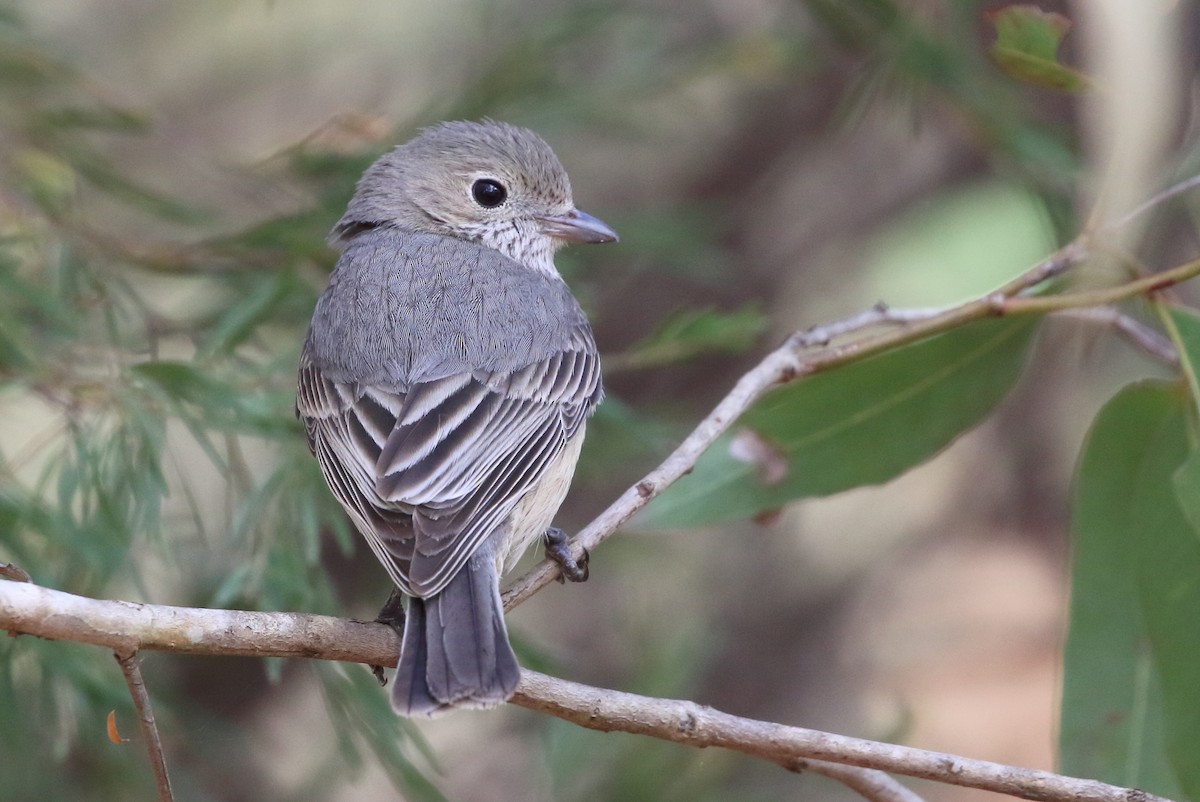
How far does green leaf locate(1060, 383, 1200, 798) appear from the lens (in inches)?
123

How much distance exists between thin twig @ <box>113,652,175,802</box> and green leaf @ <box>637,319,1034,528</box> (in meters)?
1.61

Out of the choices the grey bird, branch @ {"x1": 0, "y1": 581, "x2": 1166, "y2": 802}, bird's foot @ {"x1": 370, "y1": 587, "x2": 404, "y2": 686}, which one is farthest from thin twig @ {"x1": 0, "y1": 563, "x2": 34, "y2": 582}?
bird's foot @ {"x1": 370, "y1": 587, "x2": 404, "y2": 686}

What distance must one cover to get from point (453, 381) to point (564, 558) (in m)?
0.52

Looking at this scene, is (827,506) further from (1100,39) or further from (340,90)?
(340,90)

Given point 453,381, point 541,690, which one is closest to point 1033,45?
point 453,381

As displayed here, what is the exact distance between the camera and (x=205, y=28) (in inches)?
246

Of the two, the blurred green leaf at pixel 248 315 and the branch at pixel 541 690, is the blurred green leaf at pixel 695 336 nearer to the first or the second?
the blurred green leaf at pixel 248 315

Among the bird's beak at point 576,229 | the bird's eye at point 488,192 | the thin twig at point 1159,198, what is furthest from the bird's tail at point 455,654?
the thin twig at point 1159,198

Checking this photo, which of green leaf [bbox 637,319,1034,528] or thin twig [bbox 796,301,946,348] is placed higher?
thin twig [bbox 796,301,946,348]

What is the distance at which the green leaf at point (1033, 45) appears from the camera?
3025 mm

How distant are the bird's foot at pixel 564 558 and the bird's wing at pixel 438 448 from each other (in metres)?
0.14

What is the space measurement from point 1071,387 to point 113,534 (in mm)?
3902

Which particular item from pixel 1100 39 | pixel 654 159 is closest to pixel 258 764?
pixel 654 159

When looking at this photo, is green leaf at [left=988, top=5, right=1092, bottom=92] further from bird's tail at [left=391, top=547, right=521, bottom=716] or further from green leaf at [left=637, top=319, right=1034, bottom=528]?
bird's tail at [left=391, top=547, right=521, bottom=716]
